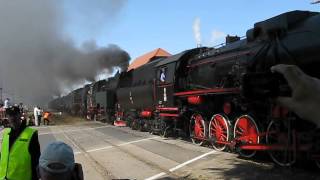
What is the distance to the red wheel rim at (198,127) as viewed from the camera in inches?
634

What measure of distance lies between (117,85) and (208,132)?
54.8 ft

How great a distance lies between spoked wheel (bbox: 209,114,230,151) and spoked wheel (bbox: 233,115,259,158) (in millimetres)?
622

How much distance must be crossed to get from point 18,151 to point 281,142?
23.4 ft

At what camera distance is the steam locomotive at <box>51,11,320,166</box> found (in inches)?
356

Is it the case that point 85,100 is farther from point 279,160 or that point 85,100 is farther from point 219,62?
point 279,160

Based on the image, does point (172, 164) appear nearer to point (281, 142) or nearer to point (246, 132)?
point (246, 132)

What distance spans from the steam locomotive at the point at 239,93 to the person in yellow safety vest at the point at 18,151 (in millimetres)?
2127

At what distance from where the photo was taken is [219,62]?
14945 mm

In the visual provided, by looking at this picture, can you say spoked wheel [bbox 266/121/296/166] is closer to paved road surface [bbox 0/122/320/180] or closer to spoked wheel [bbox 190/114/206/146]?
paved road surface [bbox 0/122/320/180]

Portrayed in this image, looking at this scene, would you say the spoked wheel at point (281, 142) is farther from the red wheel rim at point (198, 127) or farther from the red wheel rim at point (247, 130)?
the red wheel rim at point (198, 127)

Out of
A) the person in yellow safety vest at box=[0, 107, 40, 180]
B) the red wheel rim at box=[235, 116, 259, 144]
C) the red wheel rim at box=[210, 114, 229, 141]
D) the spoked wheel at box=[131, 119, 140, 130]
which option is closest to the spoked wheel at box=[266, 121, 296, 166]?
the red wheel rim at box=[235, 116, 259, 144]

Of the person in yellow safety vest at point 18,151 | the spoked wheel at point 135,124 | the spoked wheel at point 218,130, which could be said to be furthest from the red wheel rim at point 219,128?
the spoked wheel at point 135,124

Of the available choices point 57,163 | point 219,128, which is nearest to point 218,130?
point 219,128

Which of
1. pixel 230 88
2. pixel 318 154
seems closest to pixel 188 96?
pixel 230 88
